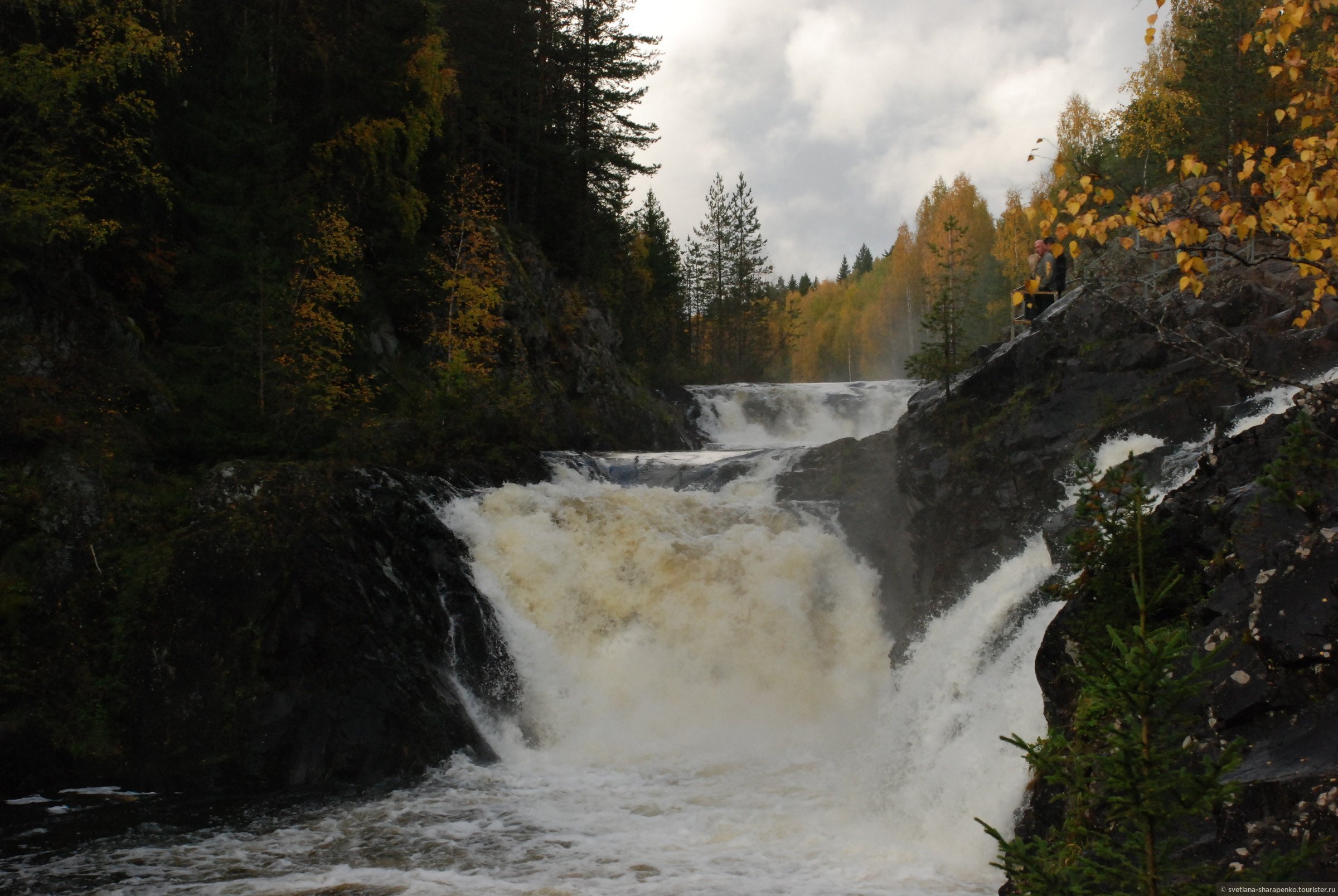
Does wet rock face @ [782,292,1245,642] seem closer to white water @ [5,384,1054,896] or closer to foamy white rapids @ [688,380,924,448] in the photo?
white water @ [5,384,1054,896]

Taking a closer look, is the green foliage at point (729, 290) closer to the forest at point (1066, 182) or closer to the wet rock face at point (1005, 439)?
the forest at point (1066, 182)

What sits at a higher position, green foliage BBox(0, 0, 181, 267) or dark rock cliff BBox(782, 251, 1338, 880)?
green foliage BBox(0, 0, 181, 267)

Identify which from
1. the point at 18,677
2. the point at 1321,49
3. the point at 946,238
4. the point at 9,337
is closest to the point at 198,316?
the point at 9,337

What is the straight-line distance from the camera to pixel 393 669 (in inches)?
470

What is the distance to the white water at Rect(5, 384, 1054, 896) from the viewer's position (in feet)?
26.9

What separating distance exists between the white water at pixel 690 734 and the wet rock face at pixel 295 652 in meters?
0.77

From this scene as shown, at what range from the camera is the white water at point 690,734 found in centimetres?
820

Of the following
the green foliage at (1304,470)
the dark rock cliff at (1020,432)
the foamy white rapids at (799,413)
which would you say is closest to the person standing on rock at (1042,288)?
the dark rock cliff at (1020,432)

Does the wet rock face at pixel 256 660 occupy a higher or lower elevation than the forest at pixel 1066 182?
lower

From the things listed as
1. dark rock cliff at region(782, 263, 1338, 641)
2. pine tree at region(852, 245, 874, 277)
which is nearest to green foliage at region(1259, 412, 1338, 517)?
dark rock cliff at region(782, 263, 1338, 641)

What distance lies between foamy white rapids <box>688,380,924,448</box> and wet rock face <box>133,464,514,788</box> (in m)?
18.5

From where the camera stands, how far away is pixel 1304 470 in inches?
254

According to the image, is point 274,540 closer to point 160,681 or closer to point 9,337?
point 160,681

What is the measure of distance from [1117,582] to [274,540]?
1058cm
